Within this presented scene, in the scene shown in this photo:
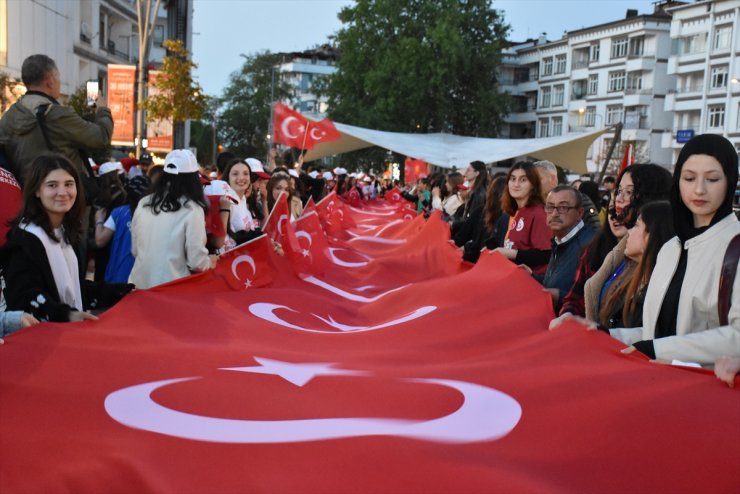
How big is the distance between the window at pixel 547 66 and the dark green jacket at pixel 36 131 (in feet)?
289

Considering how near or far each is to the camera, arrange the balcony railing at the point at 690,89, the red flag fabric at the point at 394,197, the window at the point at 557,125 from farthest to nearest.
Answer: the window at the point at 557,125 → the balcony railing at the point at 690,89 → the red flag fabric at the point at 394,197

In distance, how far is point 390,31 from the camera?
62344 millimetres

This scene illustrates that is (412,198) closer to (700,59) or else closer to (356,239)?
(356,239)

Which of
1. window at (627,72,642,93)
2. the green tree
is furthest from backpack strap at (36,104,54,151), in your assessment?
the green tree

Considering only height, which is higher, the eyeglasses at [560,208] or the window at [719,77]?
the window at [719,77]

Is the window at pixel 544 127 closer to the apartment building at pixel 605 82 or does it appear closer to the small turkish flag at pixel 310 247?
the apartment building at pixel 605 82

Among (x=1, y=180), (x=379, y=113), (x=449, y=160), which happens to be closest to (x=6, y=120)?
(x=1, y=180)

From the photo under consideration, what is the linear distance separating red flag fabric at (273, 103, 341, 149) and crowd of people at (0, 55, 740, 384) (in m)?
12.8

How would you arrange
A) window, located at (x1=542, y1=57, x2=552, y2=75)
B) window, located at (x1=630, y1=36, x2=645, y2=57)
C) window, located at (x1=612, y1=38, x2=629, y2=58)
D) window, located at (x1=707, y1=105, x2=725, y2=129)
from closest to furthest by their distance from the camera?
1. window, located at (x1=707, y1=105, x2=725, y2=129)
2. window, located at (x1=630, y1=36, x2=645, y2=57)
3. window, located at (x1=612, y1=38, x2=629, y2=58)
4. window, located at (x1=542, y1=57, x2=552, y2=75)

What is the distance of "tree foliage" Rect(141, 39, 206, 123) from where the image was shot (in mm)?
22297

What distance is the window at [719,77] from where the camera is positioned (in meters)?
66.2

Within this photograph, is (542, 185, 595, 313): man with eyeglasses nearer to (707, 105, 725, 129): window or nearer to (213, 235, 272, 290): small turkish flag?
(213, 235, 272, 290): small turkish flag

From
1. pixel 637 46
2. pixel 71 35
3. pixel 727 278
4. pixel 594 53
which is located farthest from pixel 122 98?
pixel 594 53

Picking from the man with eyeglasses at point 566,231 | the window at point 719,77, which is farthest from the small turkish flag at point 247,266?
the window at point 719,77
